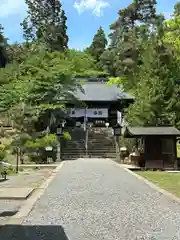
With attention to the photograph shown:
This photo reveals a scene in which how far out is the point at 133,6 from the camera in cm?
5422

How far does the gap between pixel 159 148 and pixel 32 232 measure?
17.6 m

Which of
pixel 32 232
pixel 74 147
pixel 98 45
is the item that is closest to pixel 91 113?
pixel 74 147

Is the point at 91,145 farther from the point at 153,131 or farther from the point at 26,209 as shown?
the point at 26,209

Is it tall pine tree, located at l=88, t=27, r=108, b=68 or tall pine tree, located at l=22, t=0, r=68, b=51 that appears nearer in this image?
tall pine tree, located at l=22, t=0, r=68, b=51

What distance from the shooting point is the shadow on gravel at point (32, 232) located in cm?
609

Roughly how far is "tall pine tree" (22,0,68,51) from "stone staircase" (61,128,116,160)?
18.1 m

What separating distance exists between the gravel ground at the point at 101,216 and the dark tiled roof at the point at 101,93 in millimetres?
30280

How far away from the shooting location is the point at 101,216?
7.91m

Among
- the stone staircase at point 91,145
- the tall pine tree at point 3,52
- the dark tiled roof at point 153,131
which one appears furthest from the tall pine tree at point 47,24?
the dark tiled roof at point 153,131

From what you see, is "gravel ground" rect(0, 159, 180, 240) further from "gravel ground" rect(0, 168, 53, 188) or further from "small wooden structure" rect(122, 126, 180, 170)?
"small wooden structure" rect(122, 126, 180, 170)

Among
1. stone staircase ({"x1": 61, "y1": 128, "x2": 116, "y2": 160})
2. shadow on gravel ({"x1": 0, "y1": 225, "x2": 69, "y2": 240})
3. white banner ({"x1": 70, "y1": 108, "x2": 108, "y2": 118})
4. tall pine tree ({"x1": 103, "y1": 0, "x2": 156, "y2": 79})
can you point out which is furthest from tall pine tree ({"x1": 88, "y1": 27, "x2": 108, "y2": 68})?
shadow on gravel ({"x1": 0, "y1": 225, "x2": 69, "y2": 240})

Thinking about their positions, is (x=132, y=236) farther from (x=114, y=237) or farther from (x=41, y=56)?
(x=41, y=56)

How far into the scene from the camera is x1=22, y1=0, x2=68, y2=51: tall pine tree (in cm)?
5253

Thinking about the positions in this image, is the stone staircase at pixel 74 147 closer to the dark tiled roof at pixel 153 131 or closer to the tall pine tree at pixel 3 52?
the dark tiled roof at pixel 153 131
